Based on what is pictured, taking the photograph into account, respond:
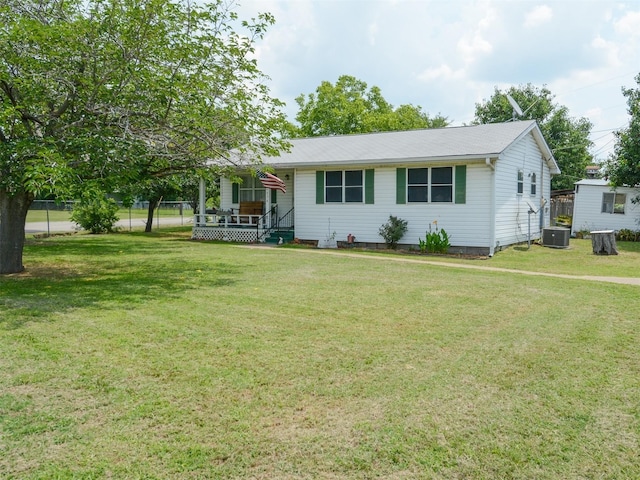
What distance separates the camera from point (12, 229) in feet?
31.3

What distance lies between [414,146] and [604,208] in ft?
39.0

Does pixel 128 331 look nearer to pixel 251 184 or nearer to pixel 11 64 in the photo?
pixel 11 64

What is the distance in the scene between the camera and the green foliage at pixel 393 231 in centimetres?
1591

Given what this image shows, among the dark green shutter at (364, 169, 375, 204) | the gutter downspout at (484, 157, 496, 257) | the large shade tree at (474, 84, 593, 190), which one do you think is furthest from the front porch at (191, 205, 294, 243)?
the large shade tree at (474, 84, 593, 190)

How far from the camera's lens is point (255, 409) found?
12.1ft

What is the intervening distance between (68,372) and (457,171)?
43.3 feet

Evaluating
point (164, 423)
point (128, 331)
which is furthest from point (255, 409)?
point (128, 331)

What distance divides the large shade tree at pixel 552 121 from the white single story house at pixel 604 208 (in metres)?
10.1

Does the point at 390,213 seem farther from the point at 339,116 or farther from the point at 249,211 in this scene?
the point at 339,116

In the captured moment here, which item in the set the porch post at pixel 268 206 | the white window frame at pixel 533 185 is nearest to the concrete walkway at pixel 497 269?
the porch post at pixel 268 206

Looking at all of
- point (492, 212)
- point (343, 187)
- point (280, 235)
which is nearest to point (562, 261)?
point (492, 212)

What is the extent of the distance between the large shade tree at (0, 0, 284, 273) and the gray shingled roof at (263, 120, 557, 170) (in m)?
6.08

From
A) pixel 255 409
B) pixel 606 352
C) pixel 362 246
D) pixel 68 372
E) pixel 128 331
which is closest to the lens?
pixel 255 409

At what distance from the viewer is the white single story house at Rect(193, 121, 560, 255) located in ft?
49.8
